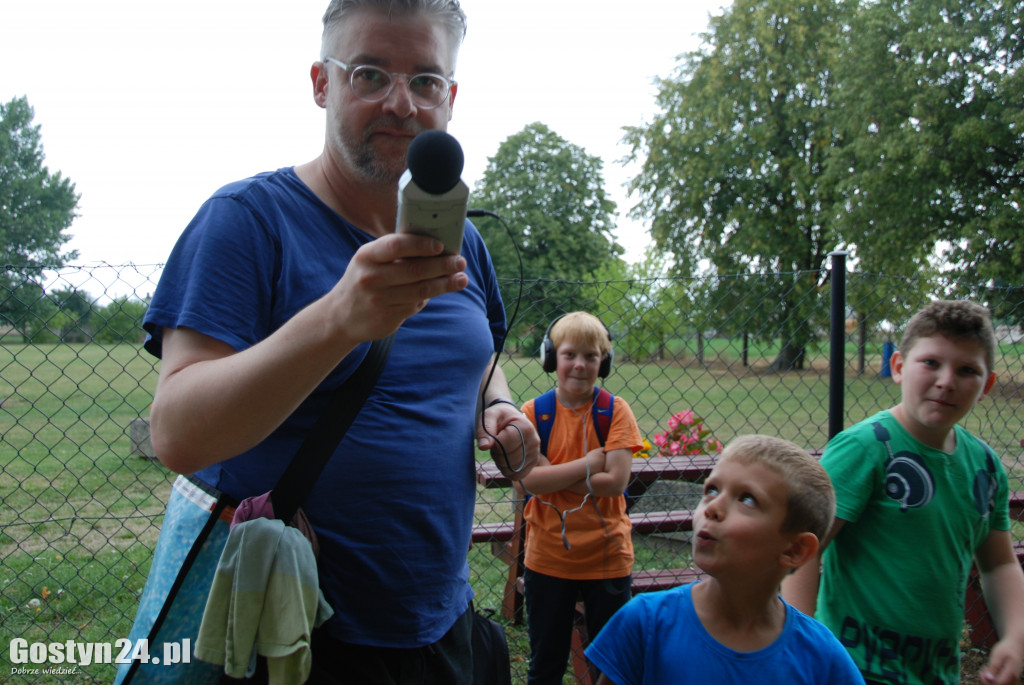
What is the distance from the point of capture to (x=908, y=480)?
6.82ft

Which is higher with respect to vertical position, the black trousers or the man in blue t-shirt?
the man in blue t-shirt

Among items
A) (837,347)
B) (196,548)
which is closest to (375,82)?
(196,548)

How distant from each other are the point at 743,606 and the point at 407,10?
1.46m

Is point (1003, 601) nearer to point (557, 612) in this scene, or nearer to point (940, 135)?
point (557, 612)

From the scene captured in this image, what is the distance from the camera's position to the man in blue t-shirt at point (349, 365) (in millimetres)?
1023

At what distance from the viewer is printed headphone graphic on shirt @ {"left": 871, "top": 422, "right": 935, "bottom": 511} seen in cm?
206

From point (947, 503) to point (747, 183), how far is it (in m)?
26.6

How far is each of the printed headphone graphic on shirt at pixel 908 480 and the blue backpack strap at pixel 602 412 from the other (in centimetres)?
140

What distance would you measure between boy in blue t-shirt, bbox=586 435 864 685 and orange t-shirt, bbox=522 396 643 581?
1.38m

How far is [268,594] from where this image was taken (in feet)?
3.79

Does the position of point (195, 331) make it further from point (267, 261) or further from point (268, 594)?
point (268, 594)

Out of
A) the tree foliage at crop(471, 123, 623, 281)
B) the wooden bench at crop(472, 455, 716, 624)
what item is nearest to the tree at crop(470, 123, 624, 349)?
the tree foliage at crop(471, 123, 623, 281)

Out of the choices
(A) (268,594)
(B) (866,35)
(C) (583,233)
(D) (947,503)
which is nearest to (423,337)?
(A) (268,594)

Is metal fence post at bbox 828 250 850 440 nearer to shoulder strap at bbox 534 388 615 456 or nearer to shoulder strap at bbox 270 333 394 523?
shoulder strap at bbox 534 388 615 456
